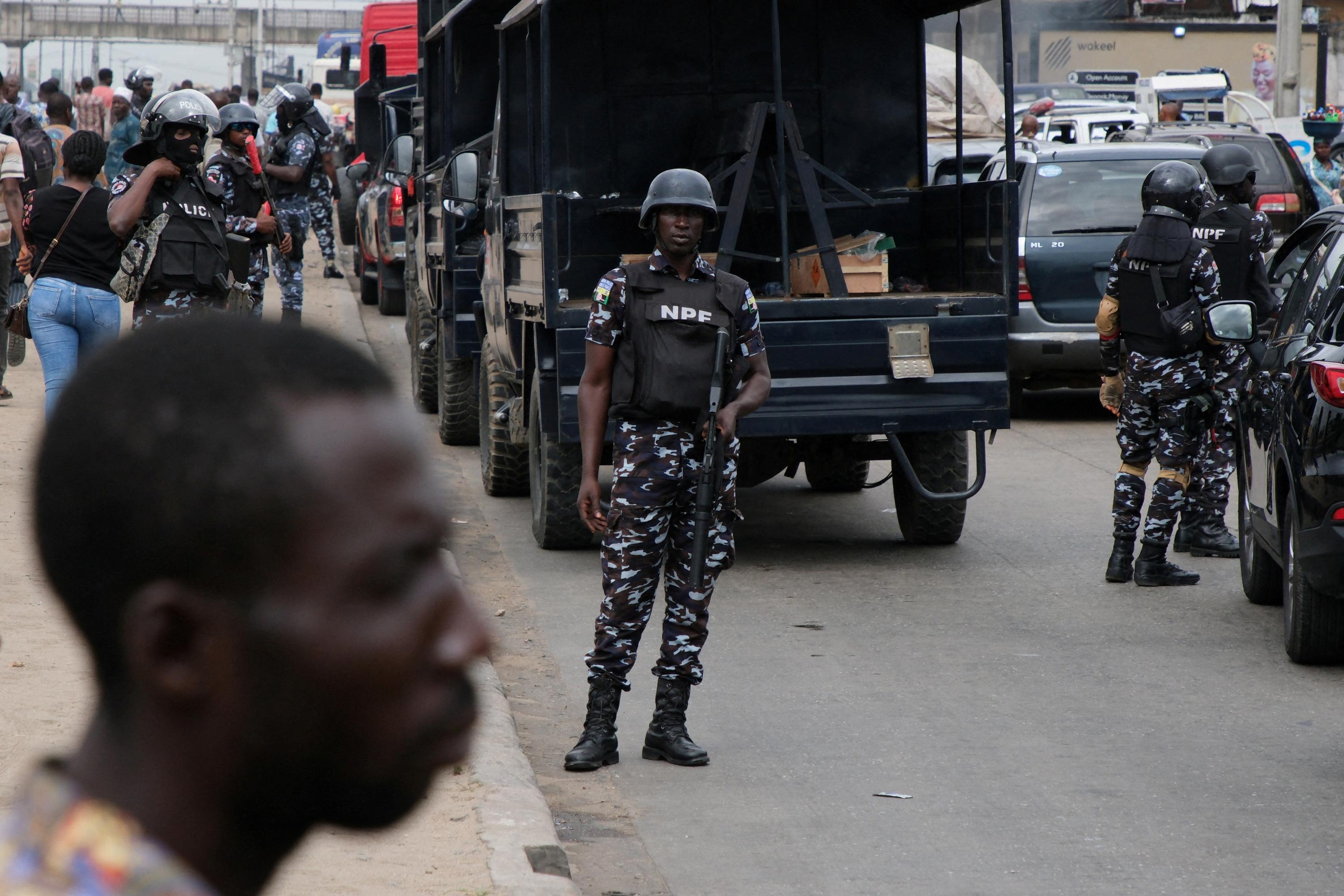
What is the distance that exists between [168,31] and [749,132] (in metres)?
90.0

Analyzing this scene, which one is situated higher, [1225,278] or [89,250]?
[89,250]

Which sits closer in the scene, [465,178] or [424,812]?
[424,812]

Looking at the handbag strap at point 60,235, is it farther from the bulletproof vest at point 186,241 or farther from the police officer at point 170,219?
the bulletproof vest at point 186,241

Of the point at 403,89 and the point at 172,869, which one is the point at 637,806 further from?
the point at 403,89

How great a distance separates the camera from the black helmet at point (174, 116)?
23.5 ft

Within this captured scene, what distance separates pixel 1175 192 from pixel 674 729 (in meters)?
3.76

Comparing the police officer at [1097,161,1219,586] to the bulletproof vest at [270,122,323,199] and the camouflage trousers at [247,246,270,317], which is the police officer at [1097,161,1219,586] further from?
the bulletproof vest at [270,122,323,199]

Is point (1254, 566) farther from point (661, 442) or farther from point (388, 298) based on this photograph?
point (388, 298)

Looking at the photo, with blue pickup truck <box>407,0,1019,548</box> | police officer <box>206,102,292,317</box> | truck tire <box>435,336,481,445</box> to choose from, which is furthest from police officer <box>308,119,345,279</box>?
blue pickup truck <box>407,0,1019,548</box>

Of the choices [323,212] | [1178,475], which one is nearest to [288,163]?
[323,212]

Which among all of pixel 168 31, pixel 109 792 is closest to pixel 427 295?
pixel 109 792

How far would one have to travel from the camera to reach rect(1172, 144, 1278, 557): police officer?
8.27m

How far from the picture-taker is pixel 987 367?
7.87 m

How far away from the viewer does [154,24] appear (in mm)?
91875
